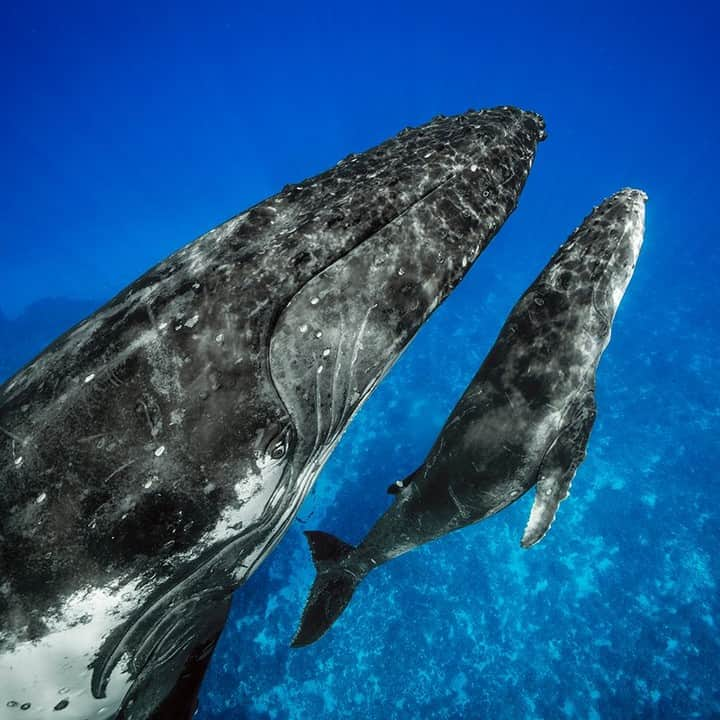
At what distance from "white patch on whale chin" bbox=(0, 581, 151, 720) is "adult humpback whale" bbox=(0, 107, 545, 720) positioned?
0.01 m

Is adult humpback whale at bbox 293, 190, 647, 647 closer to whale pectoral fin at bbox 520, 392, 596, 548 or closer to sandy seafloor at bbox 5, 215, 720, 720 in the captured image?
whale pectoral fin at bbox 520, 392, 596, 548

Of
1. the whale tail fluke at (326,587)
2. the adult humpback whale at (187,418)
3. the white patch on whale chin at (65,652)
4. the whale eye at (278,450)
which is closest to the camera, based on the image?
the adult humpback whale at (187,418)

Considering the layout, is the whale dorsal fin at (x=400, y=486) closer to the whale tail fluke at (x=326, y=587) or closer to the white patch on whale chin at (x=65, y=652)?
the whale tail fluke at (x=326, y=587)

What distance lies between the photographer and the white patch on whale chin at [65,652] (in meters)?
2.83

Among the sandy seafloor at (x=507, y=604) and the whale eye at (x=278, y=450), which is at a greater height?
the whale eye at (x=278, y=450)

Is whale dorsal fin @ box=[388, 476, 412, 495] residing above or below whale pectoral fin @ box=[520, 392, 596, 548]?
above

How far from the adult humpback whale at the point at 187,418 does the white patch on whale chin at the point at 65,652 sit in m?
0.01

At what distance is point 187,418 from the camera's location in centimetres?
280

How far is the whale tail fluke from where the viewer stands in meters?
9.14

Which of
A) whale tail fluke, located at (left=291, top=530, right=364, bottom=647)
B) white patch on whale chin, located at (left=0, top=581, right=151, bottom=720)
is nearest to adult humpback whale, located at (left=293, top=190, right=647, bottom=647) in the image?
whale tail fluke, located at (left=291, top=530, right=364, bottom=647)

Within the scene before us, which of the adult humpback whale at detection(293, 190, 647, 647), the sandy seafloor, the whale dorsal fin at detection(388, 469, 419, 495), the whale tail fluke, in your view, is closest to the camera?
the adult humpback whale at detection(293, 190, 647, 647)

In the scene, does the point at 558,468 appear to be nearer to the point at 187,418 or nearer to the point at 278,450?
the point at 278,450

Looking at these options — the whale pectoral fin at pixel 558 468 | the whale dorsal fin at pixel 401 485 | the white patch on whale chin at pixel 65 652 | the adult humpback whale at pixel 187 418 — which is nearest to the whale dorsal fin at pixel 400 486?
the whale dorsal fin at pixel 401 485

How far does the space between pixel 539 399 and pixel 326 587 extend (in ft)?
20.5
